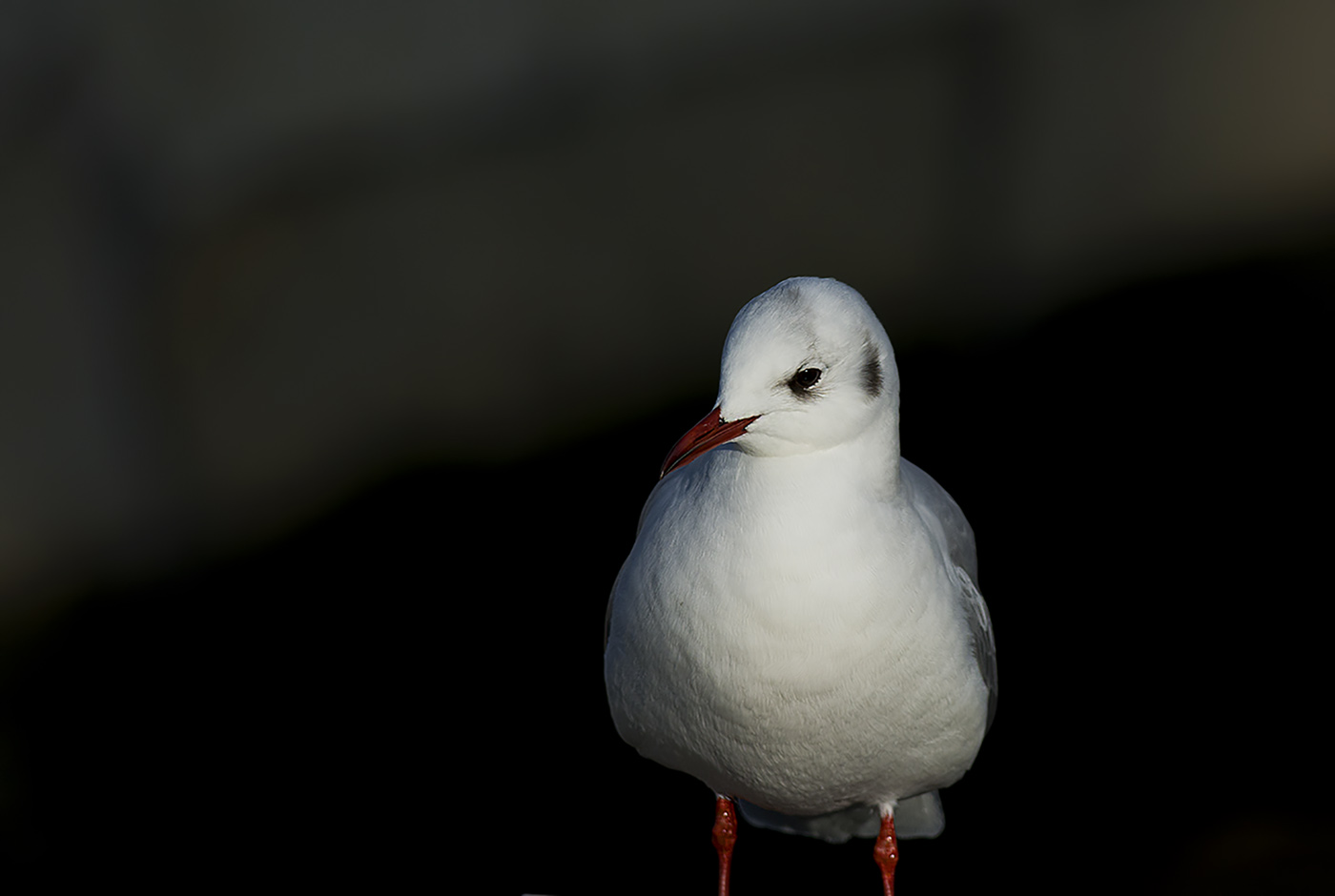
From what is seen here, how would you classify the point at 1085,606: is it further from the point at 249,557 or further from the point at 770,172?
the point at 249,557

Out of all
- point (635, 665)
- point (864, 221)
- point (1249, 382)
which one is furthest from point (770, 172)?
point (635, 665)

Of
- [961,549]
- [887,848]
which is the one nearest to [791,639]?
[961,549]

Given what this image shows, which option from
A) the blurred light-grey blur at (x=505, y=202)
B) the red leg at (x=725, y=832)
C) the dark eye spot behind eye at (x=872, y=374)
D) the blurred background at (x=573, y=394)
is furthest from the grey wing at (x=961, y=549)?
the blurred light-grey blur at (x=505, y=202)

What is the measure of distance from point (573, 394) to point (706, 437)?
317 cm

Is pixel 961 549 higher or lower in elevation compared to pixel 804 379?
lower

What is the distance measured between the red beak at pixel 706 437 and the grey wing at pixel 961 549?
0.58m

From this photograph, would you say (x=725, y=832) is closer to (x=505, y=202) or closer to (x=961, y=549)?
(x=961, y=549)

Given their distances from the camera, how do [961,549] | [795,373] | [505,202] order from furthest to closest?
[505,202], [961,549], [795,373]

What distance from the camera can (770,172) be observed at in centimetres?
549

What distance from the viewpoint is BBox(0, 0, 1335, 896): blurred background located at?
14.4 feet

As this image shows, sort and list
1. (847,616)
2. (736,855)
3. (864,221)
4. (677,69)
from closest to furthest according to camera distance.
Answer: (847,616), (736,855), (677,69), (864,221)

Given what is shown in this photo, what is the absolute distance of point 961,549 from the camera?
10.5 feet

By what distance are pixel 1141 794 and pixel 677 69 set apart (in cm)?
282

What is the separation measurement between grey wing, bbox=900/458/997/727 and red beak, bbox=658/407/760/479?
22.8 inches
